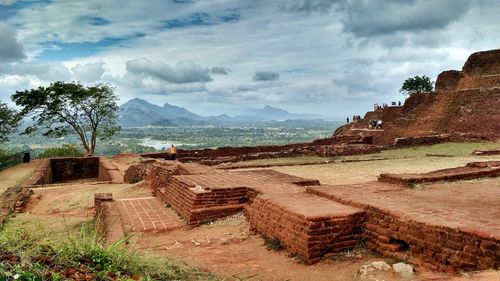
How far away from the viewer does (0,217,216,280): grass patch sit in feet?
9.83

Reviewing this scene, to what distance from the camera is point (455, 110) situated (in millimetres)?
25312

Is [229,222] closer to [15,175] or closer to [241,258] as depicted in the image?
[241,258]

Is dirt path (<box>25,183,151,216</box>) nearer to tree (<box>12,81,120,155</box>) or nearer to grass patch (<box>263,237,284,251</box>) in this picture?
grass patch (<box>263,237,284,251</box>)

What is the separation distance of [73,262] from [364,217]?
328 cm

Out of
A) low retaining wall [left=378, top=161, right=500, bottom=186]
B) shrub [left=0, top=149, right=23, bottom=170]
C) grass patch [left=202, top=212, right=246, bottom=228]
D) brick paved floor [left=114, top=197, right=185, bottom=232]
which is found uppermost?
low retaining wall [left=378, top=161, right=500, bottom=186]

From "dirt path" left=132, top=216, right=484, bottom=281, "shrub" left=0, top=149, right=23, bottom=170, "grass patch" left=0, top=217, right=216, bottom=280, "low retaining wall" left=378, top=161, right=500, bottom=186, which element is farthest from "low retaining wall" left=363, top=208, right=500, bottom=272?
"shrub" left=0, top=149, right=23, bottom=170

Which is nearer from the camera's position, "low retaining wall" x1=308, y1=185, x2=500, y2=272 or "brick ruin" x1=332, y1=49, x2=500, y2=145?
"low retaining wall" x1=308, y1=185, x2=500, y2=272

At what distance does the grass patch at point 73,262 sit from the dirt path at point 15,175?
13.0 meters

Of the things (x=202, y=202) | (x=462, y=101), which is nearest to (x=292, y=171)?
(x=202, y=202)

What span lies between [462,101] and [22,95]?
28.6 metres

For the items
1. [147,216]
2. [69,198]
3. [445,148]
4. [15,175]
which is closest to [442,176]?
[147,216]

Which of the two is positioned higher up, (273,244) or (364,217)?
(364,217)

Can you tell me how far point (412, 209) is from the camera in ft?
16.5

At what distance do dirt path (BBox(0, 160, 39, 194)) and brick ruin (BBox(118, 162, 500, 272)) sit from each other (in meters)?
10.9
